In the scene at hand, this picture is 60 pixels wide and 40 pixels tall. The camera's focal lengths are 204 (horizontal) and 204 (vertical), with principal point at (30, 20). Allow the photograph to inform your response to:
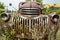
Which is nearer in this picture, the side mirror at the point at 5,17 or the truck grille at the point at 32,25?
the truck grille at the point at 32,25

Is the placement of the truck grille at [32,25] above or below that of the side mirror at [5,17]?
below

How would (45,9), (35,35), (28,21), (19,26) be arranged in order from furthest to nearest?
(45,9)
(28,21)
(19,26)
(35,35)

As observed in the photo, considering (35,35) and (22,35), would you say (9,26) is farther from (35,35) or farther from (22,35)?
(35,35)

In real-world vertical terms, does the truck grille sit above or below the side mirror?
below

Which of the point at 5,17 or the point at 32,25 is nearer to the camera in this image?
the point at 32,25

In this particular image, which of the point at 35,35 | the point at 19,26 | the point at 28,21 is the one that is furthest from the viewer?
the point at 28,21

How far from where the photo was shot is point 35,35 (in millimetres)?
3678

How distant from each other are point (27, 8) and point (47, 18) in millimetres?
579

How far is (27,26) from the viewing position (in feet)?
13.6

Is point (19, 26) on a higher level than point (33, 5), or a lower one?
lower

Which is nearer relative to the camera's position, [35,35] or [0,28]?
[35,35]

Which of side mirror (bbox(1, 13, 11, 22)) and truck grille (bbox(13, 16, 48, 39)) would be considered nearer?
truck grille (bbox(13, 16, 48, 39))

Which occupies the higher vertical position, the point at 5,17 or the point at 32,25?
the point at 5,17

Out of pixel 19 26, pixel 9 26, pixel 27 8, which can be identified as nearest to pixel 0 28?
pixel 9 26
